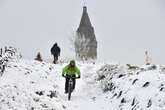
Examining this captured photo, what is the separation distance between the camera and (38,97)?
53.6 ft

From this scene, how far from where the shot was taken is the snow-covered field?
14688mm

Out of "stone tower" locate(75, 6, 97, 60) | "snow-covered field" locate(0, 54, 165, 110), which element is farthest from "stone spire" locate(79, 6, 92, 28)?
"snow-covered field" locate(0, 54, 165, 110)

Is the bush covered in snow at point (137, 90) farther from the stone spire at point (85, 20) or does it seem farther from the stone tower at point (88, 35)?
the stone spire at point (85, 20)

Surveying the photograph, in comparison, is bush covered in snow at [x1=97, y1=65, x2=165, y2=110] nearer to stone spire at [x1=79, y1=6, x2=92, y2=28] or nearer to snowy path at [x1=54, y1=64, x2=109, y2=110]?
snowy path at [x1=54, y1=64, x2=109, y2=110]

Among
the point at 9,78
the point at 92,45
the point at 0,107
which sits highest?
the point at 92,45

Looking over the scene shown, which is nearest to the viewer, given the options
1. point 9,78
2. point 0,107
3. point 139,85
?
point 0,107

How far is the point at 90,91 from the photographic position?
21281 millimetres

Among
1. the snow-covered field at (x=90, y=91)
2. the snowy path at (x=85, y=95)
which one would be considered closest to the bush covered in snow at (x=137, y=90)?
the snow-covered field at (x=90, y=91)

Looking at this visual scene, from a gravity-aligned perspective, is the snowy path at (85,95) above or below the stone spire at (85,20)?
below

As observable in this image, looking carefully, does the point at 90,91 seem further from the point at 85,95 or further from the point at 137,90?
the point at 137,90

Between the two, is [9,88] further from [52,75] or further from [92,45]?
[92,45]

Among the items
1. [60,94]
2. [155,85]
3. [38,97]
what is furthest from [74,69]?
[155,85]

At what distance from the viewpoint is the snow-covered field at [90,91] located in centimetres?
1469

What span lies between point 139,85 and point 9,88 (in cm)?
475
